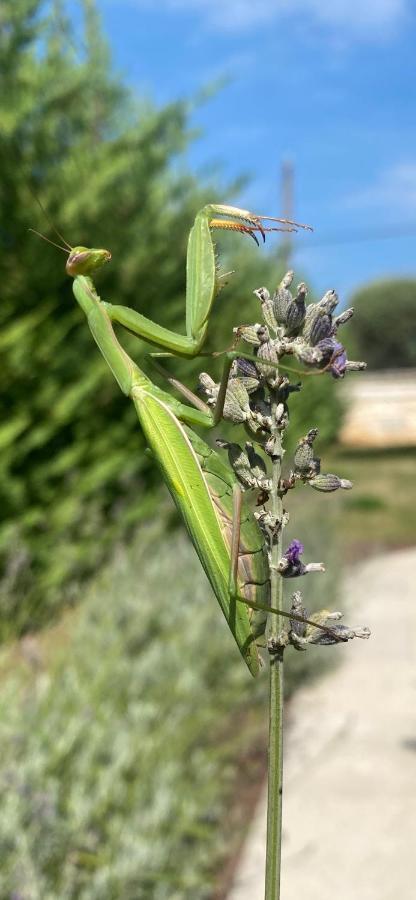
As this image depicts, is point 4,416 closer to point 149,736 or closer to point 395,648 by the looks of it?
point 149,736

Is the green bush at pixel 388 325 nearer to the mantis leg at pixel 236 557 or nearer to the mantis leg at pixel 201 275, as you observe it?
the mantis leg at pixel 201 275

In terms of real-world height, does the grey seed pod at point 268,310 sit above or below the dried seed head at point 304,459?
above

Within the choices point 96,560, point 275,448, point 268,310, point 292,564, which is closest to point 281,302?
point 268,310

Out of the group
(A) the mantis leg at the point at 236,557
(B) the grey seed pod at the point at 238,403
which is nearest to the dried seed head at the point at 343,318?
(B) the grey seed pod at the point at 238,403

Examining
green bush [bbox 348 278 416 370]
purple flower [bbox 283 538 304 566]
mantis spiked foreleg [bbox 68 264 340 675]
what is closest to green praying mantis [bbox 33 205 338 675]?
mantis spiked foreleg [bbox 68 264 340 675]

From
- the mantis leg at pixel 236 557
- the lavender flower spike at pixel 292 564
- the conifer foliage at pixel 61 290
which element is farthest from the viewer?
the conifer foliage at pixel 61 290

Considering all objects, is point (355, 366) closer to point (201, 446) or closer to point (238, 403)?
point (238, 403)
